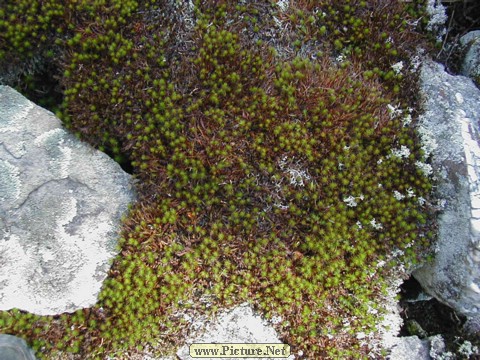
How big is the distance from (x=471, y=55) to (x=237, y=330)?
3.93 meters

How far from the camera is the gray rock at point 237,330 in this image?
4.21 metres

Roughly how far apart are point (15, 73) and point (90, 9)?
113cm

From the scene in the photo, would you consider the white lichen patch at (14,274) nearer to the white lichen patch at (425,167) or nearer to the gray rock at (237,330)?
the gray rock at (237,330)

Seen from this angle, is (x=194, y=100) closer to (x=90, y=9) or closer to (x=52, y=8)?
(x=90, y=9)

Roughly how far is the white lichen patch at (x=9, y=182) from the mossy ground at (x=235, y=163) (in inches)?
27.4

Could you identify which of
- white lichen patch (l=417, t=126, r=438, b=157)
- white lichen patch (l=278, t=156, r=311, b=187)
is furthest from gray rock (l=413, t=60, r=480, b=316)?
white lichen patch (l=278, t=156, r=311, b=187)

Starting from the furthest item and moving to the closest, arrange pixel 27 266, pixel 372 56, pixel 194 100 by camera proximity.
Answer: pixel 372 56, pixel 194 100, pixel 27 266

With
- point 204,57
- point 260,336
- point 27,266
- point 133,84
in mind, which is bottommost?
point 27,266

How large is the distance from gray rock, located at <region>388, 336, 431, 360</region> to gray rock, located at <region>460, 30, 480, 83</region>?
2.89 metres

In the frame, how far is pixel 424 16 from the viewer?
4633 millimetres

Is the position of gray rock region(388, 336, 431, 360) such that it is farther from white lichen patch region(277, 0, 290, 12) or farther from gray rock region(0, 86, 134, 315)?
white lichen patch region(277, 0, 290, 12)

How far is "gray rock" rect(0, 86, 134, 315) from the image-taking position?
156 inches

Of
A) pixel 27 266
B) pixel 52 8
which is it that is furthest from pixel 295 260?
pixel 52 8

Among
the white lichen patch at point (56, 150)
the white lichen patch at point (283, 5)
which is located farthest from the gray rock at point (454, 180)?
the white lichen patch at point (56, 150)
